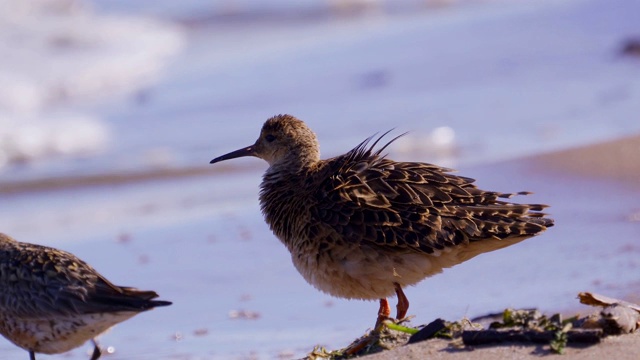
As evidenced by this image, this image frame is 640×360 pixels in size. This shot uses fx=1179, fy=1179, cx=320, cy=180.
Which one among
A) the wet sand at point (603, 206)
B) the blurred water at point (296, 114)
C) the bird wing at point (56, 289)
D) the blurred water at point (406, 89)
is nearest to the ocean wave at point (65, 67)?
the blurred water at point (296, 114)

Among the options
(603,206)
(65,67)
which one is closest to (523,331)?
(603,206)

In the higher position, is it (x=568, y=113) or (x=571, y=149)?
(x=568, y=113)

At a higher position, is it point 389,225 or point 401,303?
point 389,225

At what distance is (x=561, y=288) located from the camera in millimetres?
6859

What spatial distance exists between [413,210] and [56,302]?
2.00 m

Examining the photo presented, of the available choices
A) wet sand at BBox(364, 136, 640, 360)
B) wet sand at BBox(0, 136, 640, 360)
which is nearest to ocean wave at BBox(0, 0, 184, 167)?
wet sand at BBox(0, 136, 640, 360)

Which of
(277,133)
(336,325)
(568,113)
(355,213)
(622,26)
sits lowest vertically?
(336,325)

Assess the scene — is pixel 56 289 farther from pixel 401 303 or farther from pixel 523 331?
pixel 523 331

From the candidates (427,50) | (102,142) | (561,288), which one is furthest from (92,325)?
(427,50)

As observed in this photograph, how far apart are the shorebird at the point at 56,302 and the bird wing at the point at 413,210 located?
112 centimetres

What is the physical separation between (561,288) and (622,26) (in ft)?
27.9

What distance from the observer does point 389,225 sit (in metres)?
5.66

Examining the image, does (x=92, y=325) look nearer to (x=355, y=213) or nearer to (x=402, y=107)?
(x=355, y=213)

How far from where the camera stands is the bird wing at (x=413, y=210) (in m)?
5.64
